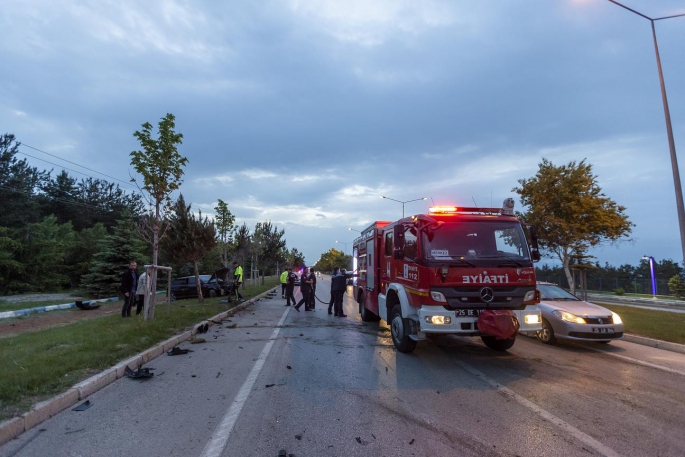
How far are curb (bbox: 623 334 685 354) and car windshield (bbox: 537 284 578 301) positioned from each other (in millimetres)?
1633

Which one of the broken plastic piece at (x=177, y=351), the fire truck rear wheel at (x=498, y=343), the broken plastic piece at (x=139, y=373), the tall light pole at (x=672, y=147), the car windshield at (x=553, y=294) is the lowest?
the broken plastic piece at (x=139, y=373)

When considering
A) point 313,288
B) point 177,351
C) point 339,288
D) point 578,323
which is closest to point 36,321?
point 177,351

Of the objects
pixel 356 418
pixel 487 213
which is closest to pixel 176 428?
pixel 356 418

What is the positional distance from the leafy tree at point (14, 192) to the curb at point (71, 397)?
110 ft

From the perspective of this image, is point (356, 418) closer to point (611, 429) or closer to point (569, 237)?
point (611, 429)

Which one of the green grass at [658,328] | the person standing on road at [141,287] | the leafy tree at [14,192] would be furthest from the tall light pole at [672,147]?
the leafy tree at [14,192]

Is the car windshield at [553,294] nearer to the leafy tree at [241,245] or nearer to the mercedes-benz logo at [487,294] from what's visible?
the mercedes-benz logo at [487,294]

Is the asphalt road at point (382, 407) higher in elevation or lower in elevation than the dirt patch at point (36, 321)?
lower

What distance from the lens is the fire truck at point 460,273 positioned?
7145 millimetres

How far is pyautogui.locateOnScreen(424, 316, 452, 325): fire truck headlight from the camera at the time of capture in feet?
23.2

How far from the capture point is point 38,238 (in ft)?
92.9

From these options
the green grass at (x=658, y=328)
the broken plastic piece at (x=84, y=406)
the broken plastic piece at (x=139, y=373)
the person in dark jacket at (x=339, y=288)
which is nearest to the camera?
the broken plastic piece at (x=84, y=406)

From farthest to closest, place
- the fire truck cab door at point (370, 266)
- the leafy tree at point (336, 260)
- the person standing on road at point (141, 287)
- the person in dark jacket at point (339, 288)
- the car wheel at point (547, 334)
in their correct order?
the leafy tree at point (336, 260) < the person in dark jacket at point (339, 288) < the person standing on road at point (141, 287) < the fire truck cab door at point (370, 266) < the car wheel at point (547, 334)

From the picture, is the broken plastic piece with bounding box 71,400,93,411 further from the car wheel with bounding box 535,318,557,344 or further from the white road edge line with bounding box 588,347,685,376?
the white road edge line with bounding box 588,347,685,376
